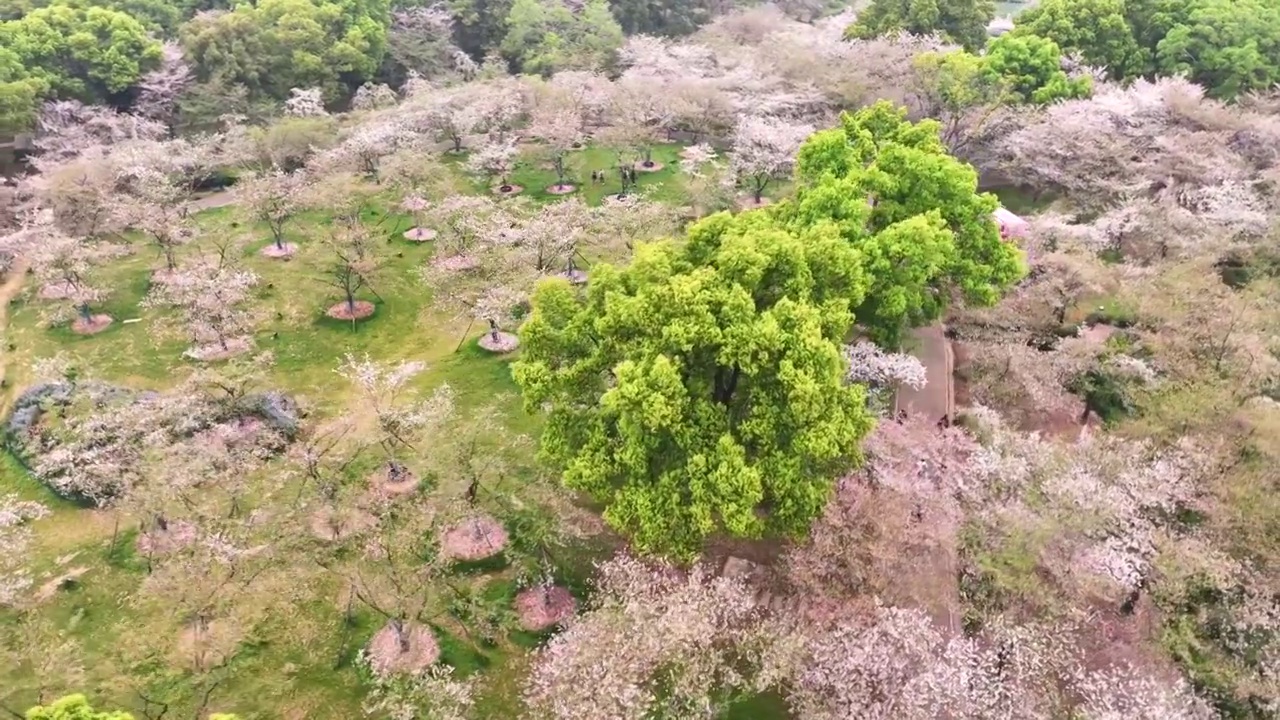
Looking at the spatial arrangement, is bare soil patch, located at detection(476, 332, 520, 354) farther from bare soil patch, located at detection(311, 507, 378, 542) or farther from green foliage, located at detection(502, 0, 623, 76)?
green foliage, located at detection(502, 0, 623, 76)

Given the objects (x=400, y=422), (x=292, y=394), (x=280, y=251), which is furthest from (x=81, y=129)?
(x=400, y=422)

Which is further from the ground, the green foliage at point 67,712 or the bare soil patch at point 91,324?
the green foliage at point 67,712

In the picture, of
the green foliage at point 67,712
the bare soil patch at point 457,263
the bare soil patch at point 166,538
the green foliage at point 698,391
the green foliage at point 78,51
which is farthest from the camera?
the green foliage at point 78,51

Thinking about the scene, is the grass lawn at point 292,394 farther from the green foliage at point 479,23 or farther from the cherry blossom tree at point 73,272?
the green foliage at point 479,23

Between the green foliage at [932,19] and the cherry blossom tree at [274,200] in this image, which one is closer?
the cherry blossom tree at [274,200]

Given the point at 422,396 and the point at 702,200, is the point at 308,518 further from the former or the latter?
the point at 702,200

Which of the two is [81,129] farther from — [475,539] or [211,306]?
[475,539]

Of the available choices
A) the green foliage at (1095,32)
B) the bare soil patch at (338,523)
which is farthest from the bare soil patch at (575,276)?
the green foliage at (1095,32)
